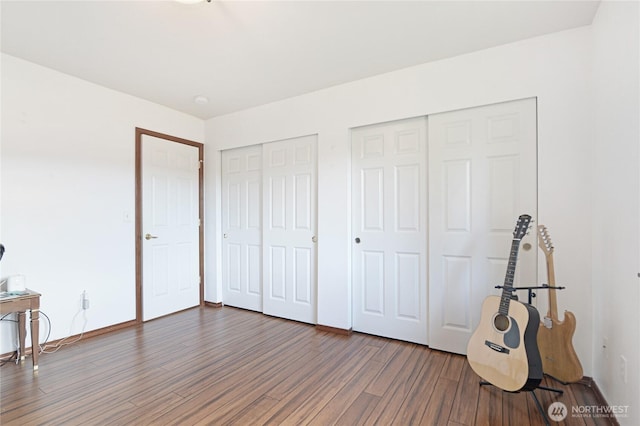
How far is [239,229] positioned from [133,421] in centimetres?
236

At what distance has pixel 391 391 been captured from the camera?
1996 millimetres

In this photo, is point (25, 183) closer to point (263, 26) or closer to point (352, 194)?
point (263, 26)

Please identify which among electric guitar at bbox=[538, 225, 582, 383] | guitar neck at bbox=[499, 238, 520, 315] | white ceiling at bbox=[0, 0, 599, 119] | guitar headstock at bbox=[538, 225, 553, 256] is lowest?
electric guitar at bbox=[538, 225, 582, 383]

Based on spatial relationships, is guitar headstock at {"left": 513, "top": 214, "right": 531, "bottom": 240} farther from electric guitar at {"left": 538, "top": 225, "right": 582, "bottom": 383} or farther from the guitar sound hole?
the guitar sound hole

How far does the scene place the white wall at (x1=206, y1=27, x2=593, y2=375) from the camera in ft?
6.82

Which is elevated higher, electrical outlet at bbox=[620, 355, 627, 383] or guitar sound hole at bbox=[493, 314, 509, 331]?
guitar sound hole at bbox=[493, 314, 509, 331]

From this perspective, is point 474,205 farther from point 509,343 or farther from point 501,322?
point 509,343

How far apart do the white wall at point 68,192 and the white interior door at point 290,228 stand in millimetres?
1443

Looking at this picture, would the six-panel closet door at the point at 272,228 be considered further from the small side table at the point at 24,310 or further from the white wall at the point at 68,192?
the small side table at the point at 24,310

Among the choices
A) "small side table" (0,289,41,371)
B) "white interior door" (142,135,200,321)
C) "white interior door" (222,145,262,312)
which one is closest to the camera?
"small side table" (0,289,41,371)

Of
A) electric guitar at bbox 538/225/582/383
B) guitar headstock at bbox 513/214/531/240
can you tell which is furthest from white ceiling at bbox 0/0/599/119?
electric guitar at bbox 538/225/582/383

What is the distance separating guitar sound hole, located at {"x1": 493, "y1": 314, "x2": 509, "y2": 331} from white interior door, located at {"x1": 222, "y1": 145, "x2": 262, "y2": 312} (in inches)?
101

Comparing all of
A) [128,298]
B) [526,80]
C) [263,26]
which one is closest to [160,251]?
[128,298]

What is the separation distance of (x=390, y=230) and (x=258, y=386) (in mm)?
1664
